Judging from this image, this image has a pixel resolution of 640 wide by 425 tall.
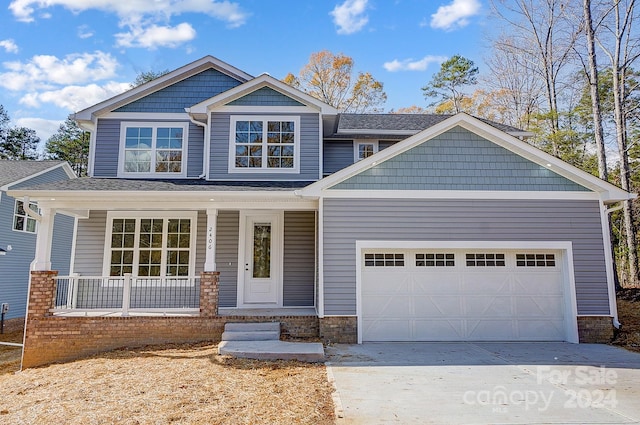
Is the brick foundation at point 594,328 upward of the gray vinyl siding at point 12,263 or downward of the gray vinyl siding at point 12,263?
downward

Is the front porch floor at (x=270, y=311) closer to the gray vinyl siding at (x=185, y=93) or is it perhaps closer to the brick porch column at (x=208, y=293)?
the brick porch column at (x=208, y=293)

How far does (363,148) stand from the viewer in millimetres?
12031

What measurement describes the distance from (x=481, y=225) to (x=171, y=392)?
6853mm

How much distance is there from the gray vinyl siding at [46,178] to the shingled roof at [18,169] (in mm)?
191

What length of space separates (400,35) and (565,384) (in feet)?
48.5

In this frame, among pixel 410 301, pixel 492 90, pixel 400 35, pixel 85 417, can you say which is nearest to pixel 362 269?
pixel 410 301

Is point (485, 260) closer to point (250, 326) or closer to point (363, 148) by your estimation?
point (363, 148)

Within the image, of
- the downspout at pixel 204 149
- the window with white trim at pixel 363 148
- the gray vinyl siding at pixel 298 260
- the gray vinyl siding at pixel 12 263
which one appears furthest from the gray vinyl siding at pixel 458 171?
the gray vinyl siding at pixel 12 263

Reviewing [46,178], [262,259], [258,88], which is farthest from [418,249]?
[46,178]

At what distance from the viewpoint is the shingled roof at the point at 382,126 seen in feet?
38.6

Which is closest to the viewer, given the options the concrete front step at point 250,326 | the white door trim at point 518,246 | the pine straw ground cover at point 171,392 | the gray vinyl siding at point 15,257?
the pine straw ground cover at point 171,392

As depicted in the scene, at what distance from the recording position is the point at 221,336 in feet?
26.4

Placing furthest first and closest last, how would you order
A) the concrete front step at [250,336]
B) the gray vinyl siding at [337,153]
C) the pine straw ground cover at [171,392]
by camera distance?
the gray vinyl siding at [337,153], the concrete front step at [250,336], the pine straw ground cover at [171,392]

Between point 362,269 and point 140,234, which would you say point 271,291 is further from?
point 140,234
